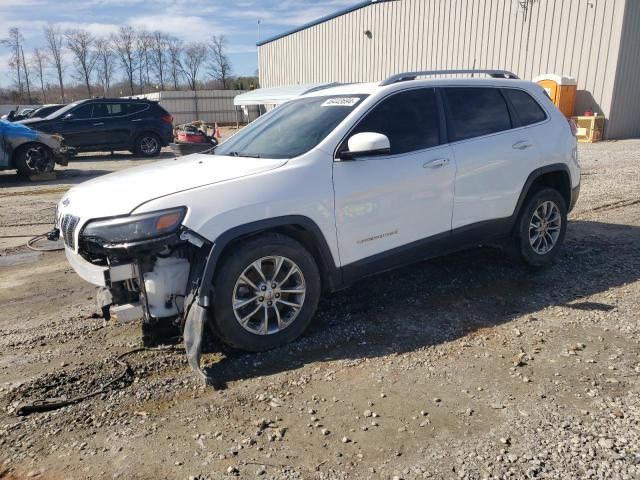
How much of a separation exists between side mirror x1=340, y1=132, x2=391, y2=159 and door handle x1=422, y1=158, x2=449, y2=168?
0.54 metres

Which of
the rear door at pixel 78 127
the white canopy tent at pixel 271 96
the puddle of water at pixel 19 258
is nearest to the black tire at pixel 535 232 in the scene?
the puddle of water at pixel 19 258

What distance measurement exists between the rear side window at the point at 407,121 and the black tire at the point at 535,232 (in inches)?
53.4

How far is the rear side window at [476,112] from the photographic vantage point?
4.66 m

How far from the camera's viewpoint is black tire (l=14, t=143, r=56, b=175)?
11.8m

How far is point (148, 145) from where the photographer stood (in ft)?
55.8

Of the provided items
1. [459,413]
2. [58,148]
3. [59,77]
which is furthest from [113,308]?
[59,77]

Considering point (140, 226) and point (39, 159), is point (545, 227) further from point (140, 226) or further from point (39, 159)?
point (39, 159)

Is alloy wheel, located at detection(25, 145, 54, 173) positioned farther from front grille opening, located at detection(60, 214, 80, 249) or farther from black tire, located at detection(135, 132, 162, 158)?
front grille opening, located at detection(60, 214, 80, 249)

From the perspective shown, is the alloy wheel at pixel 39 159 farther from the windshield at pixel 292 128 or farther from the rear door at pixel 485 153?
the rear door at pixel 485 153

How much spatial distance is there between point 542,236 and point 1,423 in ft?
15.6

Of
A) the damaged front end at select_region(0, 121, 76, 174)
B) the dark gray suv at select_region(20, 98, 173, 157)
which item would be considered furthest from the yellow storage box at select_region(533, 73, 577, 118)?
the damaged front end at select_region(0, 121, 76, 174)

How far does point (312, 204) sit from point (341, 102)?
108cm

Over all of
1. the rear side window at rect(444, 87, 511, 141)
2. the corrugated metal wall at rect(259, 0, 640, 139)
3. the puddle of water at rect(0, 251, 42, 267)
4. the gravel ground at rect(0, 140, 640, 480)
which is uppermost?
the corrugated metal wall at rect(259, 0, 640, 139)

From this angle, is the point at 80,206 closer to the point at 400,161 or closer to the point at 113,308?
the point at 113,308
